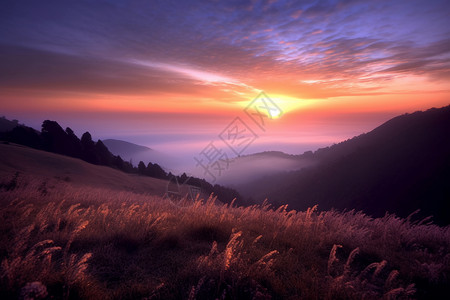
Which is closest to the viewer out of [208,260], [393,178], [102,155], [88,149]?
[208,260]

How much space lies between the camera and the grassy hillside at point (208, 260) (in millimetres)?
2270

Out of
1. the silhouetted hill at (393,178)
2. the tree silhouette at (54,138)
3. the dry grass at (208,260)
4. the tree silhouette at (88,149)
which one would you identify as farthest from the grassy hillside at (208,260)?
the silhouetted hill at (393,178)

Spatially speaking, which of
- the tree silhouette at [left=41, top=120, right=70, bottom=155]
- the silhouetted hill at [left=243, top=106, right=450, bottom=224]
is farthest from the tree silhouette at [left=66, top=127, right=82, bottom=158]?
the silhouetted hill at [left=243, top=106, right=450, bottom=224]

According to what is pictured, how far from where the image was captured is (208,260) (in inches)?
114

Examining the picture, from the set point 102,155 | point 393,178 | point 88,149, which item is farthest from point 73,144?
point 393,178

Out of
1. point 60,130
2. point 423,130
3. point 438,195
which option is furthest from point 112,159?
point 423,130

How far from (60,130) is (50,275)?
155 feet

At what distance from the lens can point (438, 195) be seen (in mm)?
68750

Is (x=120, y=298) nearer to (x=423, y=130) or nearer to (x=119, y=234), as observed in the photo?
(x=119, y=234)

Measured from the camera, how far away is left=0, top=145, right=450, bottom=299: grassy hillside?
2.27 m

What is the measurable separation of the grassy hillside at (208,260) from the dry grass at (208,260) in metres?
0.01

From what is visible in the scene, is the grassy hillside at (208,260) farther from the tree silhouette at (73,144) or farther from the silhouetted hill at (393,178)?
the silhouetted hill at (393,178)

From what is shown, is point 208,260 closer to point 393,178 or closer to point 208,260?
point 208,260

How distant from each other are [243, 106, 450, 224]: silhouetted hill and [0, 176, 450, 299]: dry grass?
71.3 metres
